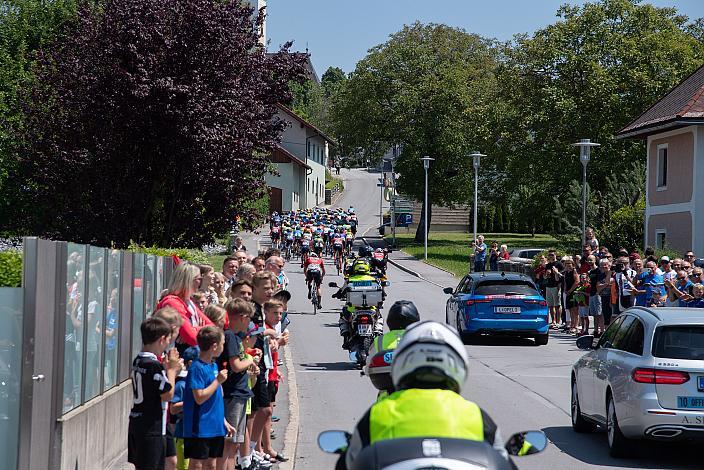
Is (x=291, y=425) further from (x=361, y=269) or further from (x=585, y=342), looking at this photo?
(x=361, y=269)

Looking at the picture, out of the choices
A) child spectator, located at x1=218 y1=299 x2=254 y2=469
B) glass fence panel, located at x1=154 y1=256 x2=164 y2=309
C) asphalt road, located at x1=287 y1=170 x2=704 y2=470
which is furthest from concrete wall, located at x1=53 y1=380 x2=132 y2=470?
glass fence panel, located at x1=154 y1=256 x2=164 y2=309

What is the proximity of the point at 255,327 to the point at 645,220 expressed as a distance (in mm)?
34735

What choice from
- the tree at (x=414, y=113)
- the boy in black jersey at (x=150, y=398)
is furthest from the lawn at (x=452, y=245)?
the boy in black jersey at (x=150, y=398)

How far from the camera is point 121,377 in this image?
11.4m

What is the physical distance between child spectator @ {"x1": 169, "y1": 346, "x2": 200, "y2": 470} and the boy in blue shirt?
69mm

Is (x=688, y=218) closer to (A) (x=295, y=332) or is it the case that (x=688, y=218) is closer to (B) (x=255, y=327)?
(A) (x=295, y=332)

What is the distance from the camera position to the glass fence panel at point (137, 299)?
1214 centimetres

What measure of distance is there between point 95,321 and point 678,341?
17.6 feet

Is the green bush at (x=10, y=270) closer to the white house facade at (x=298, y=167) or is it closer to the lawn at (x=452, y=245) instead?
the lawn at (x=452, y=245)

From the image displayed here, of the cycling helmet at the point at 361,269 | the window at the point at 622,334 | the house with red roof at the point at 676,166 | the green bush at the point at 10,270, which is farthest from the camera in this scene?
the house with red roof at the point at 676,166

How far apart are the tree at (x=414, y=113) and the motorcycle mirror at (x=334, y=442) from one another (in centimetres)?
6685

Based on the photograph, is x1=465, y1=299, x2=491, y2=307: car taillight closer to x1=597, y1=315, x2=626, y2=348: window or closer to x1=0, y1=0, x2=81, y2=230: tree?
x1=597, y1=315, x2=626, y2=348: window

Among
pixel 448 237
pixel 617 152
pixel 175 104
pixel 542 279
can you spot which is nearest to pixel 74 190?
pixel 175 104

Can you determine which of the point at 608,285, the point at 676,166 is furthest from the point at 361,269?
the point at 676,166
